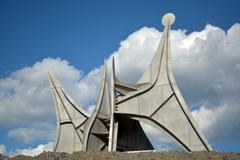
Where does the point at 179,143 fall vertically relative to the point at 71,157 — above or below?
above

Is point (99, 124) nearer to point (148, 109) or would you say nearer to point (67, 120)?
point (148, 109)

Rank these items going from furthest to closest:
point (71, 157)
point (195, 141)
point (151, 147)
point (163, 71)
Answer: point (151, 147), point (163, 71), point (195, 141), point (71, 157)

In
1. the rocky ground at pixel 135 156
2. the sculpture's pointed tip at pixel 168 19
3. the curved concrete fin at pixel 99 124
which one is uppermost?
the sculpture's pointed tip at pixel 168 19

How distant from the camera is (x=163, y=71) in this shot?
Result: 22.7 metres

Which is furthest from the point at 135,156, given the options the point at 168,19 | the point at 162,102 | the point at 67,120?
the point at 67,120

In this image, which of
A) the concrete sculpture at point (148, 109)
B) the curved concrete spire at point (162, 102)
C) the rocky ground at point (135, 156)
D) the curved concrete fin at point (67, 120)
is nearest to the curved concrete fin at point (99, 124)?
the concrete sculpture at point (148, 109)

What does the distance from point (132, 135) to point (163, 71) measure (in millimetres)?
6265

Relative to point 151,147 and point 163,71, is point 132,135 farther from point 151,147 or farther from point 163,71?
point 163,71

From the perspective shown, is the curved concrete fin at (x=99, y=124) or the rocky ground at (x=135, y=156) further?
the curved concrete fin at (x=99, y=124)

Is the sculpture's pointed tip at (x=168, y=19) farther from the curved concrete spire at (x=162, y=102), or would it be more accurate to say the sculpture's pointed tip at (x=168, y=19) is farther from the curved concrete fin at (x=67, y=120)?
the curved concrete fin at (x=67, y=120)

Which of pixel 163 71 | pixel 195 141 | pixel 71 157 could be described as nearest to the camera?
pixel 71 157

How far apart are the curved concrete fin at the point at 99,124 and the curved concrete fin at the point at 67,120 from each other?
5.44 feet

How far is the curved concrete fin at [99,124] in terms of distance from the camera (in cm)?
2284

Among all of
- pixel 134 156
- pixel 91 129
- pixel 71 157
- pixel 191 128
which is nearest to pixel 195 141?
pixel 191 128
